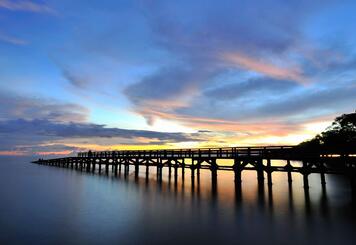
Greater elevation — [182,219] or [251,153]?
[251,153]

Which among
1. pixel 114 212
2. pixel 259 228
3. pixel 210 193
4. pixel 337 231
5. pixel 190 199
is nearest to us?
pixel 337 231

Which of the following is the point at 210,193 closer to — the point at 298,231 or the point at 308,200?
the point at 308,200

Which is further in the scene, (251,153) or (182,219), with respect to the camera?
(251,153)

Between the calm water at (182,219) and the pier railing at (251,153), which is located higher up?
the pier railing at (251,153)

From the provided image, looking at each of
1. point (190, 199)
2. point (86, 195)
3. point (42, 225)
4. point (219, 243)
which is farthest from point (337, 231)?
point (86, 195)

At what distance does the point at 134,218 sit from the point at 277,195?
44.4 ft

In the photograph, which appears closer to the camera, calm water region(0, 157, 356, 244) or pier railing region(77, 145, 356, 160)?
calm water region(0, 157, 356, 244)

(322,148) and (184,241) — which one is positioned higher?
(322,148)

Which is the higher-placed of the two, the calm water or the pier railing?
the pier railing

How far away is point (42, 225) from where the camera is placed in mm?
15109

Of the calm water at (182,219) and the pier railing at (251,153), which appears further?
the pier railing at (251,153)

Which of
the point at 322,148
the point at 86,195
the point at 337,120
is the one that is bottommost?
the point at 86,195

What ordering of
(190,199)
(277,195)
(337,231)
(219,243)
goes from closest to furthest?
(219,243)
(337,231)
(190,199)
(277,195)

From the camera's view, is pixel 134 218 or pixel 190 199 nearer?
pixel 134 218
